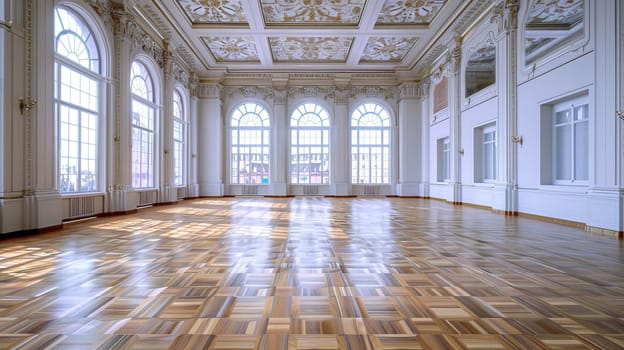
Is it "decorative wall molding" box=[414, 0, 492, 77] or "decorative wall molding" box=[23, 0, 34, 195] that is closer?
"decorative wall molding" box=[23, 0, 34, 195]

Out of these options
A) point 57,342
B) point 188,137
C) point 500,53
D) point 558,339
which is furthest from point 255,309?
point 188,137

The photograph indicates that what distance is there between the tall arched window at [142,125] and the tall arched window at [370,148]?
9206 mm

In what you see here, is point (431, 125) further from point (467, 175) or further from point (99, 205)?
point (99, 205)

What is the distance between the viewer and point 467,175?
11305 mm

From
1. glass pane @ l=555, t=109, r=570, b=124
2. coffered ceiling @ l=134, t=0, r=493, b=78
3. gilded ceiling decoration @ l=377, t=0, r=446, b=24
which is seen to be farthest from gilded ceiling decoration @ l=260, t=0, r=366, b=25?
glass pane @ l=555, t=109, r=570, b=124

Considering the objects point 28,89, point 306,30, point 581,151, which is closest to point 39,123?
point 28,89

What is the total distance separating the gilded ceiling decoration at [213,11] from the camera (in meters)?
10.4

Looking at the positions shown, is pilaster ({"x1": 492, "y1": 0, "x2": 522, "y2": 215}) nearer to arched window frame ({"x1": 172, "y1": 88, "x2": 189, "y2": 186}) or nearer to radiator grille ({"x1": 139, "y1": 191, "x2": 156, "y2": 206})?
radiator grille ({"x1": 139, "y1": 191, "x2": 156, "y2": 206})

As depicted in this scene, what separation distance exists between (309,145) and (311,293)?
14.3 meters

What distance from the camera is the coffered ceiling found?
10421 mm

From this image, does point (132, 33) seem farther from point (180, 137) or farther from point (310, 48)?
point (310, 48)

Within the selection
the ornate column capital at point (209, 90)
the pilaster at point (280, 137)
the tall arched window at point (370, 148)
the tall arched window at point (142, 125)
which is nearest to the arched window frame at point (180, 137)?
the ornate column capital at point (209, 90)

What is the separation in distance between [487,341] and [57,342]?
237 cm

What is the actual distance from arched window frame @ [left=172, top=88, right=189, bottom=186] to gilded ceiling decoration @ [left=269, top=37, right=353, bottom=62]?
4311 millimetres
